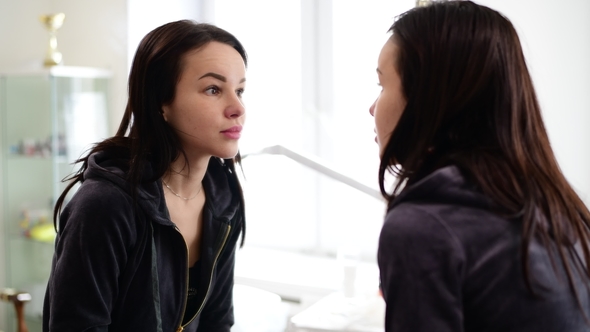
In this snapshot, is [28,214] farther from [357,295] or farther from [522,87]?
[522,87]

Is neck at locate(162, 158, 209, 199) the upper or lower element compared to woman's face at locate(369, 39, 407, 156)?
lower

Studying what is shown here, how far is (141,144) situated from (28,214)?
1.89 meters

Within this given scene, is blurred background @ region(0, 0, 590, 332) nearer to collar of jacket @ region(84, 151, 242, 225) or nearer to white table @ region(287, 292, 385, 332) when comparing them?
white table @ region(287, 292, 385, 332)

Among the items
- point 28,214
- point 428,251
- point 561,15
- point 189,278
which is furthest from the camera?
point 28,214

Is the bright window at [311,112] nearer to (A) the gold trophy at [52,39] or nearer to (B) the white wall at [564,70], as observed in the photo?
(B) the white wall at [564,70]

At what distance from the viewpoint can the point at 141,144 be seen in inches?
51.9

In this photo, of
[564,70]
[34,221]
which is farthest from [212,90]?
[34,221]

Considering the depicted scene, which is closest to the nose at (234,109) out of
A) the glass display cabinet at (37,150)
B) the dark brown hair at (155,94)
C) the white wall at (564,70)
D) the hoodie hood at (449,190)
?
the dark brown hair at (155,94)

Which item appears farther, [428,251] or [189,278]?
[189,278]

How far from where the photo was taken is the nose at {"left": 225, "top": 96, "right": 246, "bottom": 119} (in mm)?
1353

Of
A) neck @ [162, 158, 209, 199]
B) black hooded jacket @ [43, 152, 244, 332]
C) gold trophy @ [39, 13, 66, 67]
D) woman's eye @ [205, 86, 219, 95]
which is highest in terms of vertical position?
gold trophy @ [39, 13, 66, 67]

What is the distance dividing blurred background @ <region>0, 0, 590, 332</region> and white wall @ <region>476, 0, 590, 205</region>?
0.59 metres

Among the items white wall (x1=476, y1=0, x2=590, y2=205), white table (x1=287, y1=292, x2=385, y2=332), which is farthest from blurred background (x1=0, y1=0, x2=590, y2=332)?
white table (x1=287, y1=292, x2=385, y2=332)

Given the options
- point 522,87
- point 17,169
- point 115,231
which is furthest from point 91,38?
point 522,87
